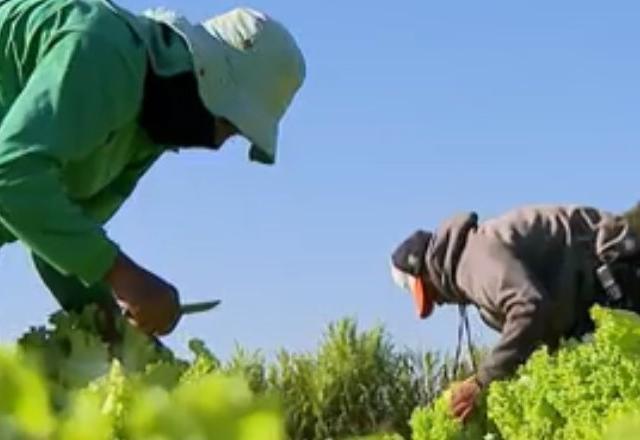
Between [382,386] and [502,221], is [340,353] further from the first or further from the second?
[502,221]

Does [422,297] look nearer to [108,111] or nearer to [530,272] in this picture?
[530,272]

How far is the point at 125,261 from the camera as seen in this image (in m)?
1.81

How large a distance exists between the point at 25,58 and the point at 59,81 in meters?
0.17

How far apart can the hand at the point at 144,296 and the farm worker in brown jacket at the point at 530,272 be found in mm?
2511

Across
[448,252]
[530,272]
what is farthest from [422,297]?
[530,272]

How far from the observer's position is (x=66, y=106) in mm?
1773

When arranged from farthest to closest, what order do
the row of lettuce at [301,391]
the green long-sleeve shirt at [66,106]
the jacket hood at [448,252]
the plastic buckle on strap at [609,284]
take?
1. the jacket hood at [448,252]
2. the plastic buckle on strap at [609,284]
3. the green long-sleeve shirt at [66,106]
4. the row of lettuce at [301,391]

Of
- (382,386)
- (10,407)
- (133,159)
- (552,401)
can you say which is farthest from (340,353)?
(10,407)

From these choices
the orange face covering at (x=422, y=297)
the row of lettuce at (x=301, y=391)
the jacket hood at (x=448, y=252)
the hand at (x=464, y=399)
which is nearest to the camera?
the row of lettuce at (x=301, y=391)

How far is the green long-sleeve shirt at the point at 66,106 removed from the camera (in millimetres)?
1745

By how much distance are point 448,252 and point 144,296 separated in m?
3.01

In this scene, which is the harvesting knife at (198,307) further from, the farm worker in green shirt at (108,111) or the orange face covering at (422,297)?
the orange face covering at (422,297)

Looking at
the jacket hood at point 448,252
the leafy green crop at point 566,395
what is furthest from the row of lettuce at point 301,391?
the jacket hood at point 448,252

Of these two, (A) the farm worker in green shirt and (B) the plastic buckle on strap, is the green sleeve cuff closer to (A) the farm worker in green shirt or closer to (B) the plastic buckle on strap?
(A) the farm worker in green shirt
